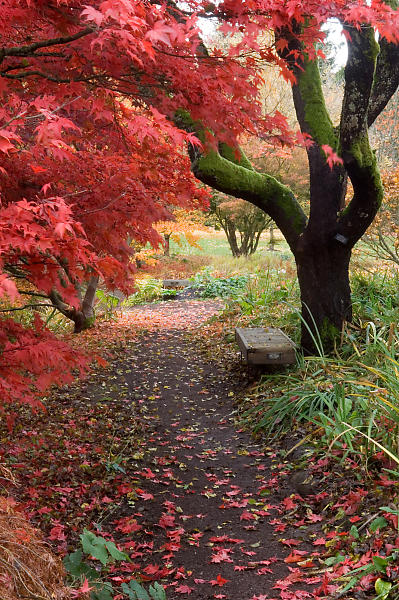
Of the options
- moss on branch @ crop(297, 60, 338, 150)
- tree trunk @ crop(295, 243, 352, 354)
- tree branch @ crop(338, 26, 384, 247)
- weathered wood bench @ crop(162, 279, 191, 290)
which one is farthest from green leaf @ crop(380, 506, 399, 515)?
weathered wood bench @ crop(162, 279, 191, 290)

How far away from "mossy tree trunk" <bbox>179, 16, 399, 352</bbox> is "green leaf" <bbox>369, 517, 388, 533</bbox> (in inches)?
92.0

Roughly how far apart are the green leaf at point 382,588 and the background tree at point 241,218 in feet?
42.9

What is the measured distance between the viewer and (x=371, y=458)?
3.30m

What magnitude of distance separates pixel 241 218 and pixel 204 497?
13.3 metres

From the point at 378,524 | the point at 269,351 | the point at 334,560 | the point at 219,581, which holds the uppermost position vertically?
the point at 269,351

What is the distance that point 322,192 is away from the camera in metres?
5.26

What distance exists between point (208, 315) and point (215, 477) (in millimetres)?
6165

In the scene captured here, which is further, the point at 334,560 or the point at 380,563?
the point at 334,560

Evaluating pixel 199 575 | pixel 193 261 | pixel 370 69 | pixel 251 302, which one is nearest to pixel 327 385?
pixel 199 575

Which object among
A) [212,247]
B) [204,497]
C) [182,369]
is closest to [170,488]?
[204,497]

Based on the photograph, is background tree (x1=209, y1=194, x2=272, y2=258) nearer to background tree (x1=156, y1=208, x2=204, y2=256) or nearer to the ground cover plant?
background tree (x1=156, y1=208, x2=204, y2=256)

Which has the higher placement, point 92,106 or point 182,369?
point 92,106

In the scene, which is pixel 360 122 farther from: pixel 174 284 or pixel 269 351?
pixel 174 284

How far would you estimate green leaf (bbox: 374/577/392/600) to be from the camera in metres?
2.27
